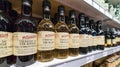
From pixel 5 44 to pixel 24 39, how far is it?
6 cm

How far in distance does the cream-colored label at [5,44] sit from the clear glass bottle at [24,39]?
18mm

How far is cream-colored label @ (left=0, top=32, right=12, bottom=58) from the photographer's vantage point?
46 cm

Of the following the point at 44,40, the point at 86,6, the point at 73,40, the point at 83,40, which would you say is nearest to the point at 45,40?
the point at 44,40

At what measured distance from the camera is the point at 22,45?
502mm

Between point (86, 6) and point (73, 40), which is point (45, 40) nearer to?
point (73, 40)

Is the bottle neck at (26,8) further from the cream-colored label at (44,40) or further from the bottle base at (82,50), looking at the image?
the bottle base at (82,50)

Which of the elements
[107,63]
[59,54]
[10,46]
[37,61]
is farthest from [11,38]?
[107,63]

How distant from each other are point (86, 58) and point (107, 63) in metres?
0.99

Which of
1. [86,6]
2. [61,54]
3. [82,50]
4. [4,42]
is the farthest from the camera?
[86,6]

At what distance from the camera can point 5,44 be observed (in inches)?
18.6

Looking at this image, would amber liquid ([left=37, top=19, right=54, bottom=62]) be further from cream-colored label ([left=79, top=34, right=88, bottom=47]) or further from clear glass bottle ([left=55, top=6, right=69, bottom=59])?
cream-colored label ([left=79, top=34, right=88, bottom=47])

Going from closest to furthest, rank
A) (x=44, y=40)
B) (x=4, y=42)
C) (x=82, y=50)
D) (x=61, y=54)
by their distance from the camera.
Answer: (x=4, y=42)
(x=44, y=40)
(x=61, y=54)
(x=82, y=50)

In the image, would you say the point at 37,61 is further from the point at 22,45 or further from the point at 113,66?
the point at 113,66

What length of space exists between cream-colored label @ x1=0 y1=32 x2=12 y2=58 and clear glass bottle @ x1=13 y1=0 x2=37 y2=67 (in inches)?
0.7
